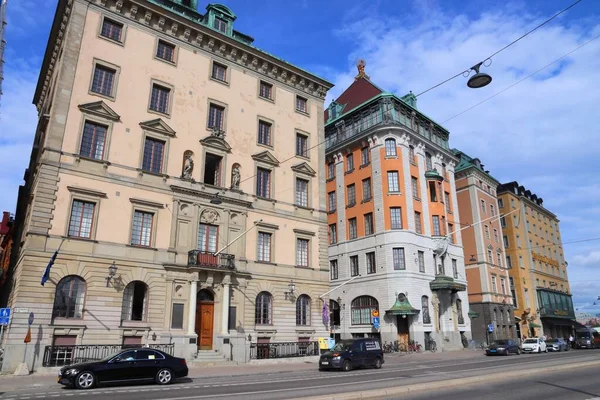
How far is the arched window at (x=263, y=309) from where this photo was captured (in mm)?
31266

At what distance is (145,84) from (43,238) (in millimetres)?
12206

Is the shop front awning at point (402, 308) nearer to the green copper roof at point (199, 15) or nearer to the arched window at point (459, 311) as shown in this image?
the arched window at point (459, 311)

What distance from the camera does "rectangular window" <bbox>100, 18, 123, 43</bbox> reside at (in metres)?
28.9

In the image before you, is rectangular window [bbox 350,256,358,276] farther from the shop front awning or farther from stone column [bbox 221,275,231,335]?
stone column [bbox 221,275,231,335]

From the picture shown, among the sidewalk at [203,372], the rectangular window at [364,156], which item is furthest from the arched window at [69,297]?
the rectangular window at [364,156]

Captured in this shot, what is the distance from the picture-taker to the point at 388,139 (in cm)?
4656

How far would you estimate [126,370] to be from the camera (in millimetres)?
17109

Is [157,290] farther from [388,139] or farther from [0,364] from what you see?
[388,139]

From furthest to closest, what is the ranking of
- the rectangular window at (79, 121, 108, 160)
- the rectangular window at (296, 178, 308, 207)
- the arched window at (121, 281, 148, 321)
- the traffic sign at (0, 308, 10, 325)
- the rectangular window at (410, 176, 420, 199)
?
the rectangular window at (410, 176, 420, 199)
the rectangular window at (296, 178, 308, 207)
the rectangular window at (79, 121, 108, 160)
the arched window at (121, 281, 148, 321)
the traffic sign at (0, 308, 10, 325)

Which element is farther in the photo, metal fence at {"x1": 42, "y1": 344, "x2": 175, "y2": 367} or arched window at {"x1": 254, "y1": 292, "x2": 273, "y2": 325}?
arched window at {"x1": 254, "y1": 292, "x2": 273, "y2": 325}

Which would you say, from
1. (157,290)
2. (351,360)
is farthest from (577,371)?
(157,290)

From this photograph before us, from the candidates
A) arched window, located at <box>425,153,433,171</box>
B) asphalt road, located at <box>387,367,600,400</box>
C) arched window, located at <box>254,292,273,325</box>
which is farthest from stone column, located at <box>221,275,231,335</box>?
arched window, located at <box>425,153,433,171</box>

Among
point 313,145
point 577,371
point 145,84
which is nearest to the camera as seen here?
point 577,371

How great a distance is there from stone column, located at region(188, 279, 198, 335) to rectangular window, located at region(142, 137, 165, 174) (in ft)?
25.8
